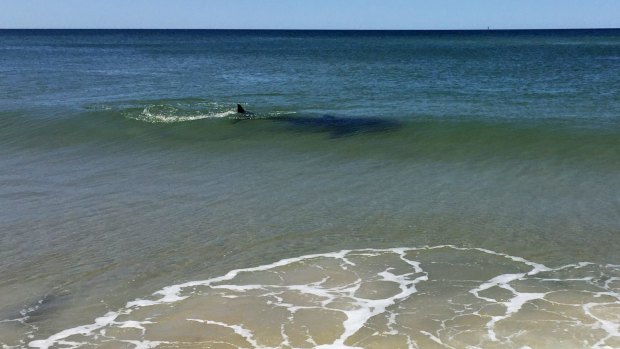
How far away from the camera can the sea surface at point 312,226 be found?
9898 mm

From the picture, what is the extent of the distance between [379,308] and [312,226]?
4.22 meters

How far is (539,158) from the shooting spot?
20.4 metres

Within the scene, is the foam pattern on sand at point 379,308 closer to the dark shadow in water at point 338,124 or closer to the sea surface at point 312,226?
the sea surface at point 312,226

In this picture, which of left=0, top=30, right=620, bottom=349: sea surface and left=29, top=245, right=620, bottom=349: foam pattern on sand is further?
left=0, top=30, right=620, bottom=349: sea surface

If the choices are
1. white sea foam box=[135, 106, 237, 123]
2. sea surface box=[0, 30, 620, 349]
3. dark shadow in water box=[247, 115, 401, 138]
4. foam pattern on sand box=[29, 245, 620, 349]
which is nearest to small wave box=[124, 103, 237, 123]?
white sea foam box=[135, 106, 237, 123]

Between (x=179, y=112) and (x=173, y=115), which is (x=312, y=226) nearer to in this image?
(x=173, y=115)

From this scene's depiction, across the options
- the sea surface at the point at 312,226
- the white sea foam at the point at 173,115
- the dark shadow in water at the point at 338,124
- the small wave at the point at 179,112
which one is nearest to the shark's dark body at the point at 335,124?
the dark shadow in water at the point at 338,124

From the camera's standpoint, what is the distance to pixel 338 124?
25.7m

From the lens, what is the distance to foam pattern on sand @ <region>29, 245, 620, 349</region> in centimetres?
939

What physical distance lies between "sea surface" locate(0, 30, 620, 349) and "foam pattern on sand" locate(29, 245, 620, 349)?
40 mm

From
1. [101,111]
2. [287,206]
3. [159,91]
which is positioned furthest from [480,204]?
[159,91]

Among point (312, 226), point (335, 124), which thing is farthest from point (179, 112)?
point (312, 226)

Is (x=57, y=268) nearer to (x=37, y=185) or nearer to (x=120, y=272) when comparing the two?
(x=120, y=272)

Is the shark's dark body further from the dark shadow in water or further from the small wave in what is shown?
the small wave
